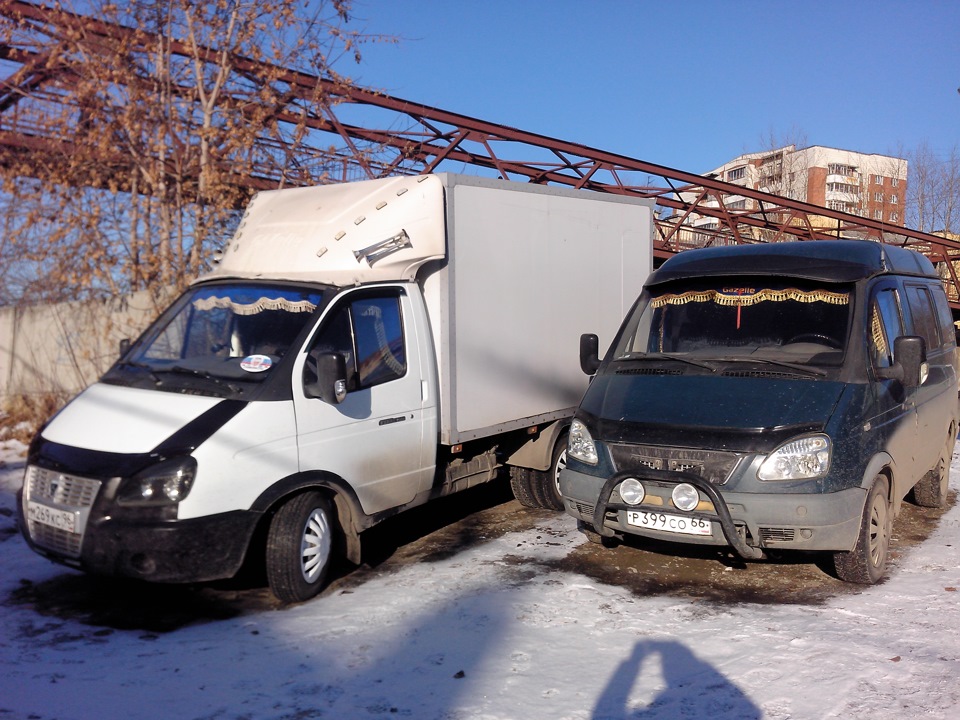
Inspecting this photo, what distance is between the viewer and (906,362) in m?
5.65

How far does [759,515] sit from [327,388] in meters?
2.75

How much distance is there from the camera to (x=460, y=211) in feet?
21.2

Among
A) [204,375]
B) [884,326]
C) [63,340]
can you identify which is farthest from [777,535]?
[63,340]

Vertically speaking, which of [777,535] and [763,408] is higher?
[763,408]

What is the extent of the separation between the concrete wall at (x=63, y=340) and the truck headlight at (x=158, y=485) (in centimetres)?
642

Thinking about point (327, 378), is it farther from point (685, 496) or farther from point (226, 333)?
point (685, 496)

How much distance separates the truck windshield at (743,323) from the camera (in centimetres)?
578

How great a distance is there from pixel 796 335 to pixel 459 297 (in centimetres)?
246

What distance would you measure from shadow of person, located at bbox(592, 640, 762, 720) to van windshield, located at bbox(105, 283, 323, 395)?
9.07 ft

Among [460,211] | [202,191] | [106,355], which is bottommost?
[106,355]

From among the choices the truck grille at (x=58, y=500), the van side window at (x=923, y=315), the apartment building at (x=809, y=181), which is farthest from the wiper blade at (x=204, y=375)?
the apartment building at (x=809, y=181)

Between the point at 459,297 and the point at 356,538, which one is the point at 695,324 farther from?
the point at 356,538

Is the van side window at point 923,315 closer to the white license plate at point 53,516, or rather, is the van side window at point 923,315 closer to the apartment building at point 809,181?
the white license plate at point 53,516

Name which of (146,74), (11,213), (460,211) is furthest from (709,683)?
(11,213)
